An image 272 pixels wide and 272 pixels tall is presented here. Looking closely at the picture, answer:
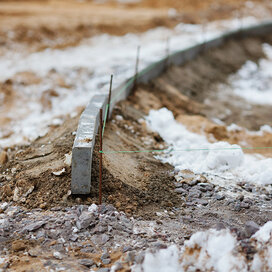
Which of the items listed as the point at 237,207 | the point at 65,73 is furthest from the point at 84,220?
the point at 65,73

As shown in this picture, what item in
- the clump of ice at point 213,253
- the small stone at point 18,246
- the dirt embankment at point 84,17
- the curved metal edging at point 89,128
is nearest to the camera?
the clump of ice at point 213,253

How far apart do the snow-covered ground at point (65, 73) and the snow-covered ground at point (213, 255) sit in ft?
11.0

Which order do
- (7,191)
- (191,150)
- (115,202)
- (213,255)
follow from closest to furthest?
(213,255)
(115,202)
(7,191)
(191,150)

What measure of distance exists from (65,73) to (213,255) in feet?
21.3

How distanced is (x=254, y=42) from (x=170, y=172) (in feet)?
39.8

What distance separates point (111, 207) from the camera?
12.8 feet

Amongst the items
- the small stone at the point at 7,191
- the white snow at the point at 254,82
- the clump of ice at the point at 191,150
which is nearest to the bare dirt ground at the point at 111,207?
the small stone at the point at 7,191

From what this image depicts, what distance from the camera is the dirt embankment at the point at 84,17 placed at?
1122 cm

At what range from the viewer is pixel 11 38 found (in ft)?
35.1

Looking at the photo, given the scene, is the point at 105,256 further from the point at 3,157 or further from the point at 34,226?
the point at 3,157

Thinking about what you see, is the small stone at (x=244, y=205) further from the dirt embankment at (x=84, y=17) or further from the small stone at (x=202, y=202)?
the dirt embankment at (x=84, y=17)

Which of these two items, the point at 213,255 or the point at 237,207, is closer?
the point at 213,255

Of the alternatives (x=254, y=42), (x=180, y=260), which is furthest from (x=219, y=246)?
(x=254, y=42)

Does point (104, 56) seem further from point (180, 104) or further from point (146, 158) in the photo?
point (146, 158)
